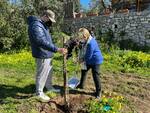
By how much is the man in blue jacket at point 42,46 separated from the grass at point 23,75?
425mm

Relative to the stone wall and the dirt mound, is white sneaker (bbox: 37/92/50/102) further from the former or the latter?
the stone wall

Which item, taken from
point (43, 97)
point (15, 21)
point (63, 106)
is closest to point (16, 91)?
point (43, 97)

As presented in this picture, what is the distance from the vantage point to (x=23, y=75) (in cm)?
1099

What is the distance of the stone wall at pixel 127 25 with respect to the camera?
1677cm

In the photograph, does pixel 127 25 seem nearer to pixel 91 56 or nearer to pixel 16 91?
pixel 91 56

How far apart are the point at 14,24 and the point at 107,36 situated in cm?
399

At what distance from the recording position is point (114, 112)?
8.02 metres

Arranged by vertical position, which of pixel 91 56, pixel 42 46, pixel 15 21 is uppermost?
pixel 15 21

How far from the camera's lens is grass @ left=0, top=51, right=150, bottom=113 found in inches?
326

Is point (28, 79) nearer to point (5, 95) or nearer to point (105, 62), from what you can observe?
point (5, 95)

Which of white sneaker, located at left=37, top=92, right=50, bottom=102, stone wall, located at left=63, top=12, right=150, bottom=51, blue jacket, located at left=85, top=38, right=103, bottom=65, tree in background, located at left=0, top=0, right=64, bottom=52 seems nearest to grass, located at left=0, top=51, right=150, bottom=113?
white sneaker, located at left=37, top=92, right=50, bottom=102

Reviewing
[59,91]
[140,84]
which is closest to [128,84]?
[140,84]

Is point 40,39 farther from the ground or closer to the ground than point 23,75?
farther from the ground

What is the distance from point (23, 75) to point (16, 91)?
1833 mm
